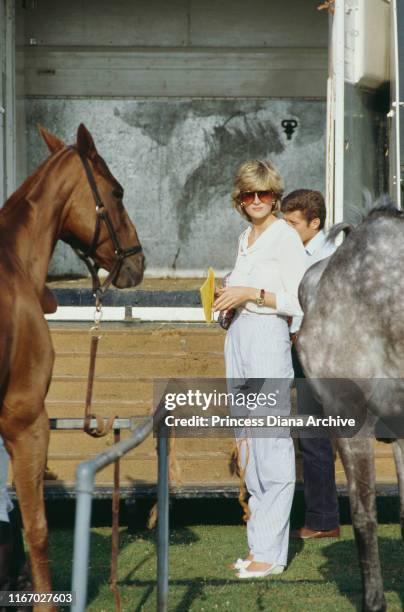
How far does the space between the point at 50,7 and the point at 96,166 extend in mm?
7064

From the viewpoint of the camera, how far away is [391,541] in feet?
20.2

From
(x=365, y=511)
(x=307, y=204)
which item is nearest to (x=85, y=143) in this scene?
(x=365, y=511)

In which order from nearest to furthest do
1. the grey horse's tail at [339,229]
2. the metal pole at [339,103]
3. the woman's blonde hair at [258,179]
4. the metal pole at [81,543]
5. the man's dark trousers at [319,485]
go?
the metal pole at [81,543] → the grey horse's tail at [339,229] → the woman's blonde hair at [258,179] → the man's dark trousers at [319,485] → the metal pole at [339,103]

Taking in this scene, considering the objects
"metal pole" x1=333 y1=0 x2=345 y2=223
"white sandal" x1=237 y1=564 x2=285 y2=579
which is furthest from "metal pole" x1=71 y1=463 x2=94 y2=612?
"metal pole" x1=333 y1=0 x2=345 y2=223

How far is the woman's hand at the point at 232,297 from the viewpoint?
529 cm

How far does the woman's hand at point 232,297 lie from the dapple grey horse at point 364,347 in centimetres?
70

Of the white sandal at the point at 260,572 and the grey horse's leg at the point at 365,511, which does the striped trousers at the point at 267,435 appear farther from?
the grey horse's leg at the point at 365,511

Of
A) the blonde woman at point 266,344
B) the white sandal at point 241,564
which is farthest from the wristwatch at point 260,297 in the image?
the white sandal at point 241,564

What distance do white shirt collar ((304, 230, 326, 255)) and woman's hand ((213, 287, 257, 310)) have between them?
3.26 feet

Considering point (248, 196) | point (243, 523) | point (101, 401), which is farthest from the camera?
point (101, 401)

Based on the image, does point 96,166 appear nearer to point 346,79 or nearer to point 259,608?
point 259,608

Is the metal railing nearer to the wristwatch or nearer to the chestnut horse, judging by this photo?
the chestnut horse

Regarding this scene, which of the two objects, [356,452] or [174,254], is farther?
[174,254]

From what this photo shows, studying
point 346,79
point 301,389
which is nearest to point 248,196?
point 301,389
